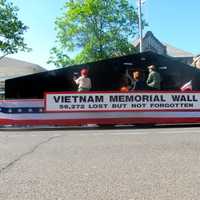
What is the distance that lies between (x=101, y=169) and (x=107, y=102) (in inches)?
330

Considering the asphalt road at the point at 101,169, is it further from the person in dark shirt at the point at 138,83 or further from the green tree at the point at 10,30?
the green tree at the point at 10,30

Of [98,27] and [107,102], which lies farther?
[98,27]

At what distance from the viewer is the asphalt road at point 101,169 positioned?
5.76 m

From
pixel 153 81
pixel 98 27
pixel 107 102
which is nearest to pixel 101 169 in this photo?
pixel 107 102

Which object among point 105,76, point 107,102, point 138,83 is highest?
point 105,76

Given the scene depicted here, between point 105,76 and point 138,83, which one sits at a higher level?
point 105,76

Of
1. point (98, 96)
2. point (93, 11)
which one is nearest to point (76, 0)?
point (93, 11)

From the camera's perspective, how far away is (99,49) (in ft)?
136

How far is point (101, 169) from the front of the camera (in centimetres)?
723

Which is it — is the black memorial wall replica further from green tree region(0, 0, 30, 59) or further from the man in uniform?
green tree region(0, 0, 30, 59)

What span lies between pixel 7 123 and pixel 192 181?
10355 mm

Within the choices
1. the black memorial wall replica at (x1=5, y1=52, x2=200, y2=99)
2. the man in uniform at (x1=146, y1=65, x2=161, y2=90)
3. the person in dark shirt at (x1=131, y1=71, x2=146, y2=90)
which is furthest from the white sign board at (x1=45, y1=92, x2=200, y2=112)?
the black memorial wall replica at (x1=5, y1=52, x2=200, y2=99)

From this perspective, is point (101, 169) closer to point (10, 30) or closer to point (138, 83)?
point (138, 83)

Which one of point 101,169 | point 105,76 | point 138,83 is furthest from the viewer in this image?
point 105,76
